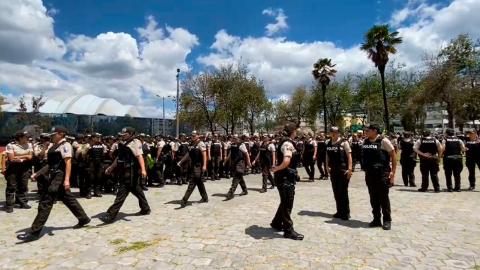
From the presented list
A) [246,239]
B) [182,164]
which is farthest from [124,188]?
[182,164]

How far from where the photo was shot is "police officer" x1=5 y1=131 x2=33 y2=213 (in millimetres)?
7629

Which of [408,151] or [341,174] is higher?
[408,151]

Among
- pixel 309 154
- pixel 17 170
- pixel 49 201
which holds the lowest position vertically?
pixel 49 201

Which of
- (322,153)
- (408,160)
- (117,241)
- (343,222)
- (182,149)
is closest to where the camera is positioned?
(117,241)

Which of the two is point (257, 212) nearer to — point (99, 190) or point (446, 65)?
point (99, 190)

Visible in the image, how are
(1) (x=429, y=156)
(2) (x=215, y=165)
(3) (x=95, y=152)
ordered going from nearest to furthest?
(3) (x=95, y=152), (1) (x=429, y=156), (2) (x=215, y=165)

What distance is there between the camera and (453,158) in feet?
31.6

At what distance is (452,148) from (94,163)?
10952mm

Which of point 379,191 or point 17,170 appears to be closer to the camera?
point 379,191

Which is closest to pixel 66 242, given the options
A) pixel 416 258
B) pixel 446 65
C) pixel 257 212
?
pixel 257 212

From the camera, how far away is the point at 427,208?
7.46 m

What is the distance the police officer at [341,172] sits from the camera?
6504 mm

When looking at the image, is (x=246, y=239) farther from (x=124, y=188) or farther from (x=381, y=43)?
(x=381, y=43)

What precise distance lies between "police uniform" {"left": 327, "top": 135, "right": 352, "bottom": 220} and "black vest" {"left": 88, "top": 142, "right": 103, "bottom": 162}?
674 cm
